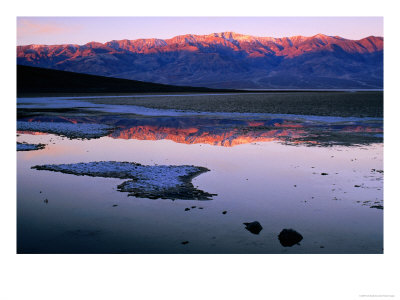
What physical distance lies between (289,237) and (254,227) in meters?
0.90

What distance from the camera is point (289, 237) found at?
896cm

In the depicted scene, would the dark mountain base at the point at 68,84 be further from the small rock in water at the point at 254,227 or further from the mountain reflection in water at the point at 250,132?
the small rock in water at the point at 254,227

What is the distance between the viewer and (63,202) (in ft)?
37.8

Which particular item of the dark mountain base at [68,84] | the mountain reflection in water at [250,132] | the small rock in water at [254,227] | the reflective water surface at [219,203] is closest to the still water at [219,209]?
the reflective water surface at [219,203]

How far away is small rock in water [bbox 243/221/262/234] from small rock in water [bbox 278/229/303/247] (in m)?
0.59

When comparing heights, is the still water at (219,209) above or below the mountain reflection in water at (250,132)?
below

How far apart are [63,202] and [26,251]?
2.81 m

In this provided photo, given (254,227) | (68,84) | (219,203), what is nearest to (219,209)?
(219,203)

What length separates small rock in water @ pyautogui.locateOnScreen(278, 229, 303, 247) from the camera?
8906 millimetres

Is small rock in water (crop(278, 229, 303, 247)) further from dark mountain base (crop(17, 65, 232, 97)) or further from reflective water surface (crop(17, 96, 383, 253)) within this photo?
dark mountain base (crop(17, 65, 232, 97))

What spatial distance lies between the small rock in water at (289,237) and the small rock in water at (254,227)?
59 cm

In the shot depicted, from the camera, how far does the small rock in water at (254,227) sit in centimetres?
948

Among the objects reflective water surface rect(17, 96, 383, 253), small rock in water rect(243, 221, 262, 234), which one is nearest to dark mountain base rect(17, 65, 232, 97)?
reflective water surface rect(17, 96, 383, 253)

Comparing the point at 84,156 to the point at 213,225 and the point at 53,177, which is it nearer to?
the point at 53,177
